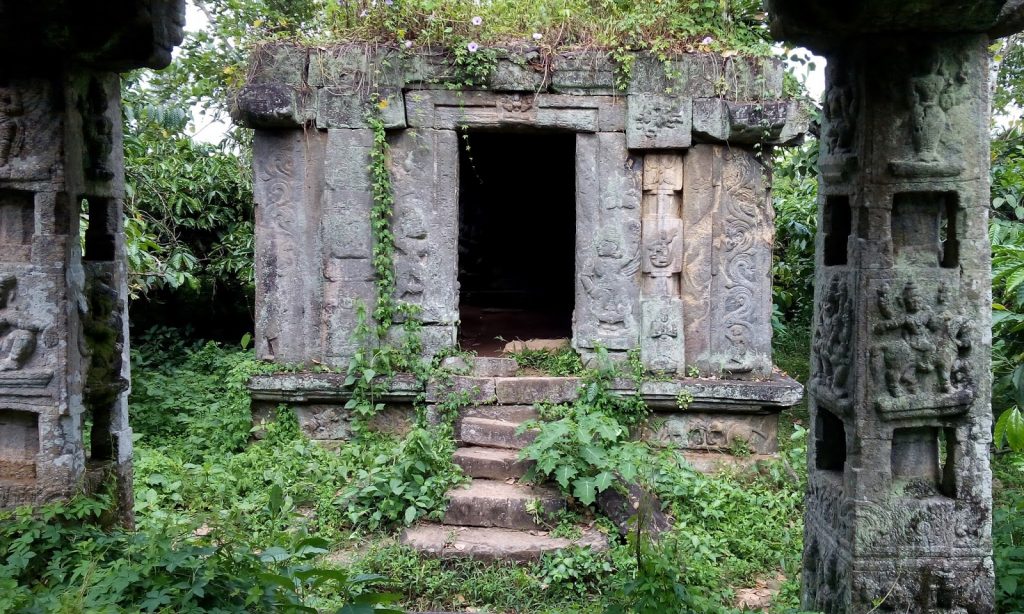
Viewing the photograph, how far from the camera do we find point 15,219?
3311 millimetres

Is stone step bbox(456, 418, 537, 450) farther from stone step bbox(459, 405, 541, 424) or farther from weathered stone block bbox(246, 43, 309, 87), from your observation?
weathered stone block bbox(246, 43, 309, 87)

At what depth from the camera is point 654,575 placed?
326 centimetres

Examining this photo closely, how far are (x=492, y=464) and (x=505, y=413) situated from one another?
2.11 feet

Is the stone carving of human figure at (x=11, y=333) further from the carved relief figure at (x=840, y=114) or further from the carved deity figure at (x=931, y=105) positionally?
the carved deity figure at (x=931, y=105)

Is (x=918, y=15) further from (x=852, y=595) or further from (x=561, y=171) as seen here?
(x=561, y=171)

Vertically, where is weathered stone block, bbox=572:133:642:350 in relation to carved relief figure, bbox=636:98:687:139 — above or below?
below

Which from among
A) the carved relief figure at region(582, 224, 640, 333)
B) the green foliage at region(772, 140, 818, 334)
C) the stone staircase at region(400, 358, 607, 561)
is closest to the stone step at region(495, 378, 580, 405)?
the stone staircase at region(400, 358, 607, 561)

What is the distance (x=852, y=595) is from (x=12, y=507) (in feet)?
10.7

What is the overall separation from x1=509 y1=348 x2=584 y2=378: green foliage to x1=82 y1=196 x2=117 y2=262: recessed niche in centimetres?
368

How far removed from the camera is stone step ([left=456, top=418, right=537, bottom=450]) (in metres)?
6.01

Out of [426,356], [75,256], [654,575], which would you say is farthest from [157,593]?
[426,356]

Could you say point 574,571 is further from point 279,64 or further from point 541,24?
point 279,64

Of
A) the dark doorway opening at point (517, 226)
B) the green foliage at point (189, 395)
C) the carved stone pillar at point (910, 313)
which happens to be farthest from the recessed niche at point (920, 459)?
the dark doorway opening at point (517, 226)

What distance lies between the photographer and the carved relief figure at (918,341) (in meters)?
2.94
